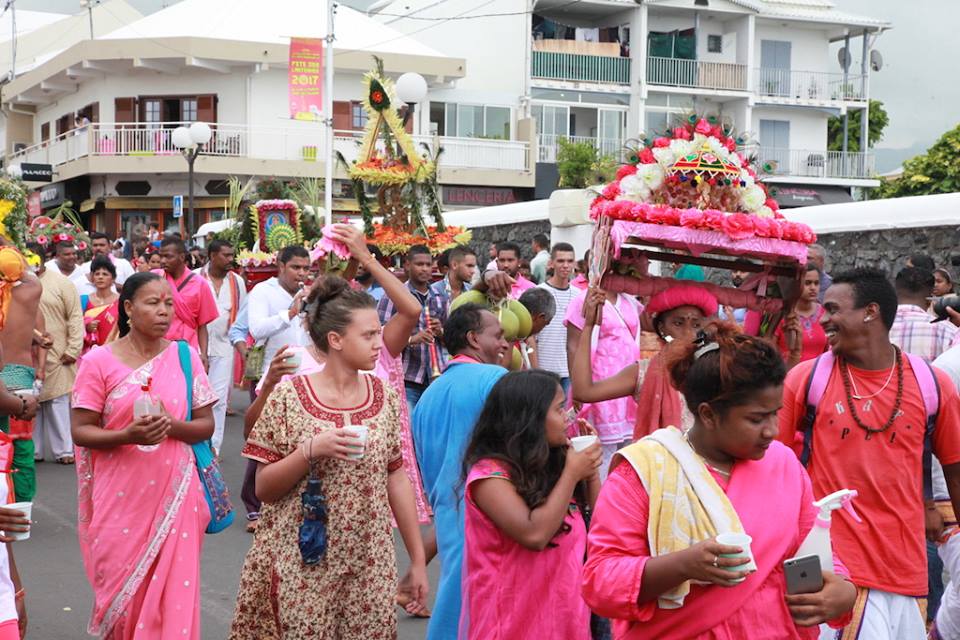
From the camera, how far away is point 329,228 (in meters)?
5.84

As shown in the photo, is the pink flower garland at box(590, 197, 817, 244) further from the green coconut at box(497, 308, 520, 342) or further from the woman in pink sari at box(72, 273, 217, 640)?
the green coconut at box(497, 308, 520, 342)

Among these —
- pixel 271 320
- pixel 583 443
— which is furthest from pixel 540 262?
pixel 583 443

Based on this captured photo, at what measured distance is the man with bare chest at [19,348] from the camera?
22.6ft

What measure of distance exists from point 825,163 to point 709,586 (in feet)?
145

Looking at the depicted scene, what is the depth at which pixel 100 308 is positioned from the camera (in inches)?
509

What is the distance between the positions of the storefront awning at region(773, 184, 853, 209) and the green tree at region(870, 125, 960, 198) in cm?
403

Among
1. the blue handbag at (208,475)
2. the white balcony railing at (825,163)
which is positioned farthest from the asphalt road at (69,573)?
the white balcony railing at (825,163)

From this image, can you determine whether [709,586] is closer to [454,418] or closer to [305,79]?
[454,418]

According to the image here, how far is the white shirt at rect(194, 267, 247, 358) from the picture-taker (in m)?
11.9

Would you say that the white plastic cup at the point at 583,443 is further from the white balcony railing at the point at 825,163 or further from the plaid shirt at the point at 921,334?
the white balcony railing at the point at 825,163

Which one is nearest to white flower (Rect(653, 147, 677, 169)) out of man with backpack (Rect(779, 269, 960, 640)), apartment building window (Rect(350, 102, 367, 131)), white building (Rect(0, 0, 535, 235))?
man with backpack (Rect(779, 269, 960, 640))

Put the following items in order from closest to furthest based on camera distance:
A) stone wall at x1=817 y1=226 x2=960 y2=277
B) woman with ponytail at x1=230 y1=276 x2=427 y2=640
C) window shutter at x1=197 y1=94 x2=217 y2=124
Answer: woman with ponytail at x1=230 y1=276 x2=427 y2=640, stone wall at x1=817 y1=226 x2=960 y2=277, window shutter at x1=197 y1=94 x2=217 y2=124

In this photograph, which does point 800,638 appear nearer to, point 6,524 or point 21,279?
point 6,524

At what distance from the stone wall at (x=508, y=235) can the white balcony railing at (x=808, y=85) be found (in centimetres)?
2543
